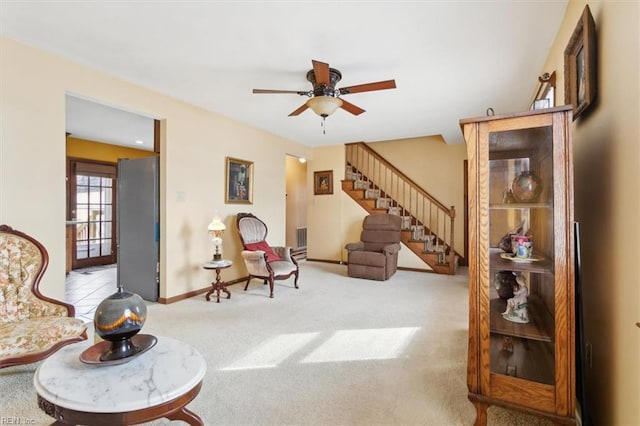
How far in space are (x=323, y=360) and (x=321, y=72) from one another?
7.81 ft

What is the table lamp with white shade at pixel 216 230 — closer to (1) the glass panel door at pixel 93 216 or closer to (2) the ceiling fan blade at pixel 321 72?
(2) the ceiling fan blade at pixel 321 72

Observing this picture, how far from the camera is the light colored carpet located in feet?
5.85

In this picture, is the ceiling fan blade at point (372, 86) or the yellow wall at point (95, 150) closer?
A: the ceiling fan blade at point (372, 86)

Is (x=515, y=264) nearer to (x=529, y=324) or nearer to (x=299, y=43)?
(x=529, y=324)

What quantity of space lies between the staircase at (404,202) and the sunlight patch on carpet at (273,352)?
3724 millimetres

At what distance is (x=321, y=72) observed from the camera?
2637 millimetres

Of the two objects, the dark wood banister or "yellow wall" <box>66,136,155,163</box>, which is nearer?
"yellow wall" <box>66,136,155,163</box>

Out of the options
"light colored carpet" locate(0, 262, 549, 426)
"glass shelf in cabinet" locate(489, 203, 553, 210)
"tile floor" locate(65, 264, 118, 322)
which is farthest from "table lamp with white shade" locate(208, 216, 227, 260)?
"glass shelf in cabinet" locate(489, 203, 553, 210)

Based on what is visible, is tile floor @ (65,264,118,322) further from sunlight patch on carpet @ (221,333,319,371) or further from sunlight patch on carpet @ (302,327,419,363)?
sunlight patch on carpet @ (302,327,419,363)

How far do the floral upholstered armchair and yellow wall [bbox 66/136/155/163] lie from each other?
170 inches

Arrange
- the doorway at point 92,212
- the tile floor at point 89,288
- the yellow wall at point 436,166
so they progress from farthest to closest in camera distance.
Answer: the yellow wall at point 436,166 < the doorway at point 92,212 < the tile floor at point 89,288

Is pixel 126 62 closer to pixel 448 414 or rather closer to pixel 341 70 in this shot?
pixel 341 70

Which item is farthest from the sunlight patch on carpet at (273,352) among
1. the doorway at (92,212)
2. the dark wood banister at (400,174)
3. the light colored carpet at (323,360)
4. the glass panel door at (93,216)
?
the glass panel door at (93,216)

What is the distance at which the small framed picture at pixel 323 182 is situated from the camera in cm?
691
